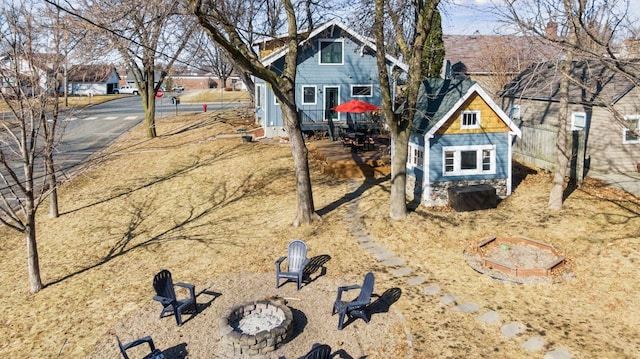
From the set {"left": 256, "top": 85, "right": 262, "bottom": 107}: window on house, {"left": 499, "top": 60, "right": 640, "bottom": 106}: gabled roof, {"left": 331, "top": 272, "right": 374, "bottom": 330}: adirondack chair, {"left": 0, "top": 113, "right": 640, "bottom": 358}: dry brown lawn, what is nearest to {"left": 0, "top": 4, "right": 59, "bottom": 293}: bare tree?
{"left": 0, "top": 113, "right": 640, "bottom": 358}: dry brown lawn

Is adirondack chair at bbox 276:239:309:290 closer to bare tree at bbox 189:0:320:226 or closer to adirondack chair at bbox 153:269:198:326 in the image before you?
adirondack chair at bbox 153:269:198:326

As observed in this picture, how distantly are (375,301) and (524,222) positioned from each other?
7.01 meters

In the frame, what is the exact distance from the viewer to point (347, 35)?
29109 mm

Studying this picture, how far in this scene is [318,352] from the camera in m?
7.86

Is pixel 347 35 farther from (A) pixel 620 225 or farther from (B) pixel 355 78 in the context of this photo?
(A) pixel 620 225

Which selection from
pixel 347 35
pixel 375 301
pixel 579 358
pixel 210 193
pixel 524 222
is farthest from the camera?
pixel 347 35

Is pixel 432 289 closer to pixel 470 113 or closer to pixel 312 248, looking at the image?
pixel 312 248

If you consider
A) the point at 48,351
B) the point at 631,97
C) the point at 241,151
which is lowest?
the point at 48,351

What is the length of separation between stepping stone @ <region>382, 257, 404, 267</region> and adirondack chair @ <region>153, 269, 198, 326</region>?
16.8 ft

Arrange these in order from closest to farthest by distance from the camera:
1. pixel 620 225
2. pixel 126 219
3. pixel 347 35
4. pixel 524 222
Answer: pixel 620 225, pixel 524 222, pixel 126 219, pixel 347 35

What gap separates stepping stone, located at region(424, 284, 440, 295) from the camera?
1116 centimetres

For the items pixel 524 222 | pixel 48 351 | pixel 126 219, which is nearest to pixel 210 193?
pixel 126 219

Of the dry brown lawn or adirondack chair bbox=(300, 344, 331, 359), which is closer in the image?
adirondack chair bbox=(300, 344, 331, 359)

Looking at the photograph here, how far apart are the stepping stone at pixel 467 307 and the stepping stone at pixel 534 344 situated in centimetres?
137
